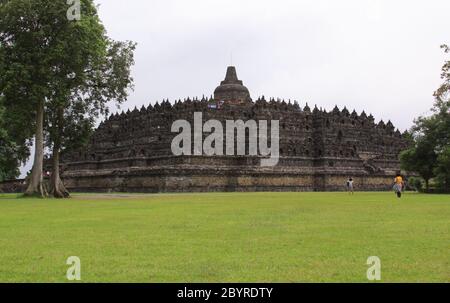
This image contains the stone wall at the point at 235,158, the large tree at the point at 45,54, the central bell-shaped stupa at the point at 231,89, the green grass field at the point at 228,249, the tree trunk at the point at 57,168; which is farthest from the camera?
the central bell-shaped stupa at the point at 231,89

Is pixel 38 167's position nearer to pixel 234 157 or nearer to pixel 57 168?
pixel 57 168

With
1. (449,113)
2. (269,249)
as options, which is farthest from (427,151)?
(269,249)

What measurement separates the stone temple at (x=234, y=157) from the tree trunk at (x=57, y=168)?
10663 millimetres

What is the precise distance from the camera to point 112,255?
10.3 meters

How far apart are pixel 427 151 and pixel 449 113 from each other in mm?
3460

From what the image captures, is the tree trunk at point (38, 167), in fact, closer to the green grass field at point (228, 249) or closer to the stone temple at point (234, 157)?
the stone temple at point (234, 157)

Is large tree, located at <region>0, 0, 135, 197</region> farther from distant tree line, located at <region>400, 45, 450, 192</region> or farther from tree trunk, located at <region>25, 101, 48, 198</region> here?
distant tree line, located at <region>400, 45, 450, 192</region>

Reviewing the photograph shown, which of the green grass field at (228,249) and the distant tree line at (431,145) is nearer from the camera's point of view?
the green grass field at (228,249)

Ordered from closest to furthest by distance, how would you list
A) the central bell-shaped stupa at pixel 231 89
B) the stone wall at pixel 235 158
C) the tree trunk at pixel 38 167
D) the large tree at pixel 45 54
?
the large tree at pixel 45 54 → the tree trunk at pixel 38 167 → the stone wall at pixel 235 158 → the central bell-shaped stupa at pixel 231 89

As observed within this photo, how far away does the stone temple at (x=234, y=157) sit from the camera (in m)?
52.8

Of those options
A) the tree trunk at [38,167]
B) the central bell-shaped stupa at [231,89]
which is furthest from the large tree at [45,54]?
the central bell-shaped stupa at [231,89]

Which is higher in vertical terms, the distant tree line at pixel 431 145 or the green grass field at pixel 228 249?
the distant tree line at pixel 431 145

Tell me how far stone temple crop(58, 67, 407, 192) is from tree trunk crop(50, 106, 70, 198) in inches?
420

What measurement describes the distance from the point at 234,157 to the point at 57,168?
18190 millimetres
